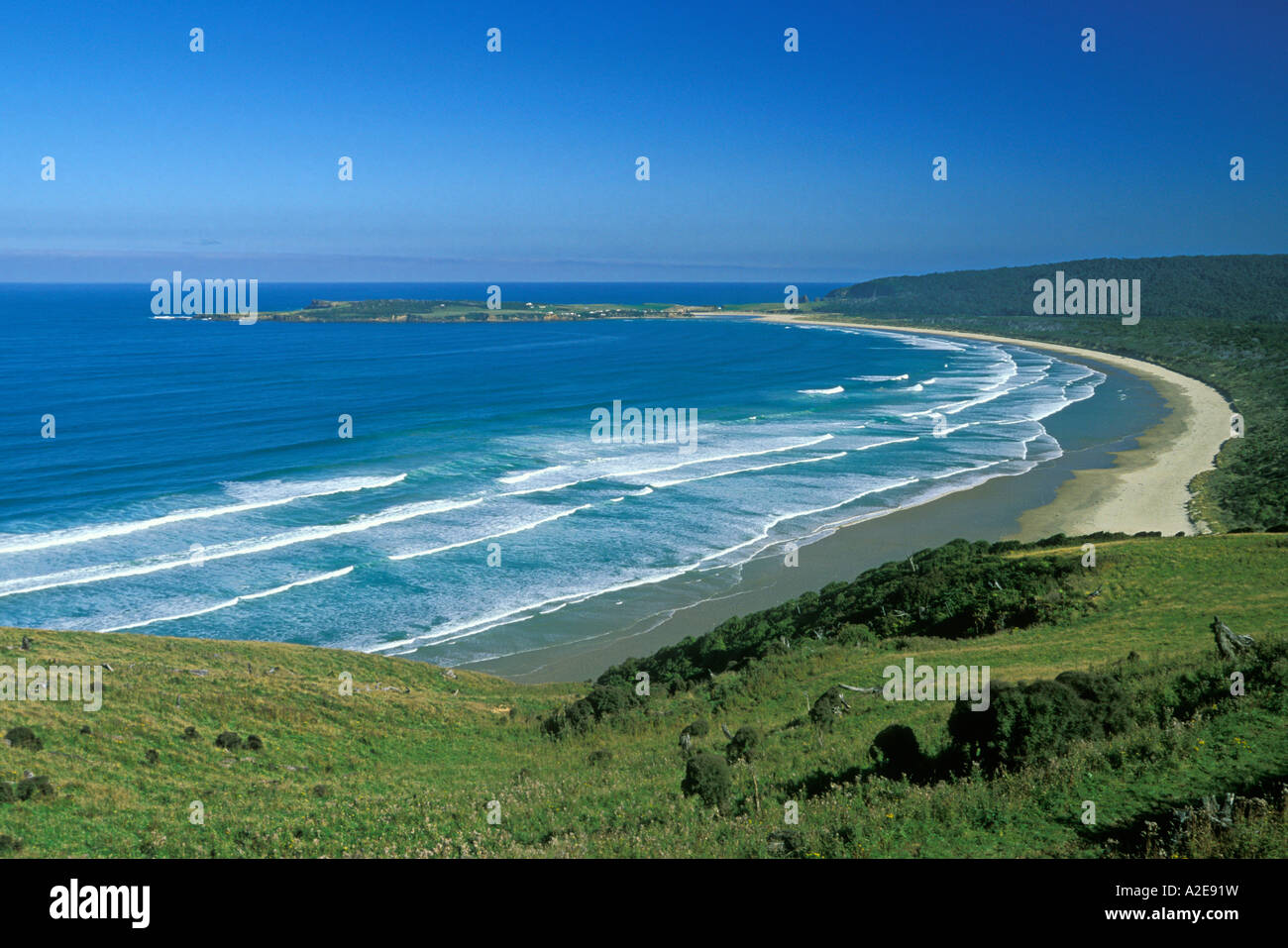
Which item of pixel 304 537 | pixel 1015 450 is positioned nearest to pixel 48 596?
pixel 304 537

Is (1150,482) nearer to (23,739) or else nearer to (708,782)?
(708,782)

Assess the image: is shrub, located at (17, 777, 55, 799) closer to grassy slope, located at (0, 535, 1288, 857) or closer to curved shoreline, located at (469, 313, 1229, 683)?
grassy slope, located at (0, 535, 1288, 857)

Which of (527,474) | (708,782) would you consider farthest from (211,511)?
(708,782)

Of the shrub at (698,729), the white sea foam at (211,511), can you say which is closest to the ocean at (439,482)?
the white sea foam at (211,511)

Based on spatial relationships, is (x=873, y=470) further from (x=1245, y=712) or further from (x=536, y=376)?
(x=536, y=376)

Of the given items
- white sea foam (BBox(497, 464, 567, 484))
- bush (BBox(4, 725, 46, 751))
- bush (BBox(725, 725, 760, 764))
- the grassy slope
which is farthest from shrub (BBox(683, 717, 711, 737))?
white sea foam (BBox(497, 464, 567, 484))

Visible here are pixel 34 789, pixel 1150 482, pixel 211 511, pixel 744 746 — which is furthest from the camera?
pixel 1150 482
